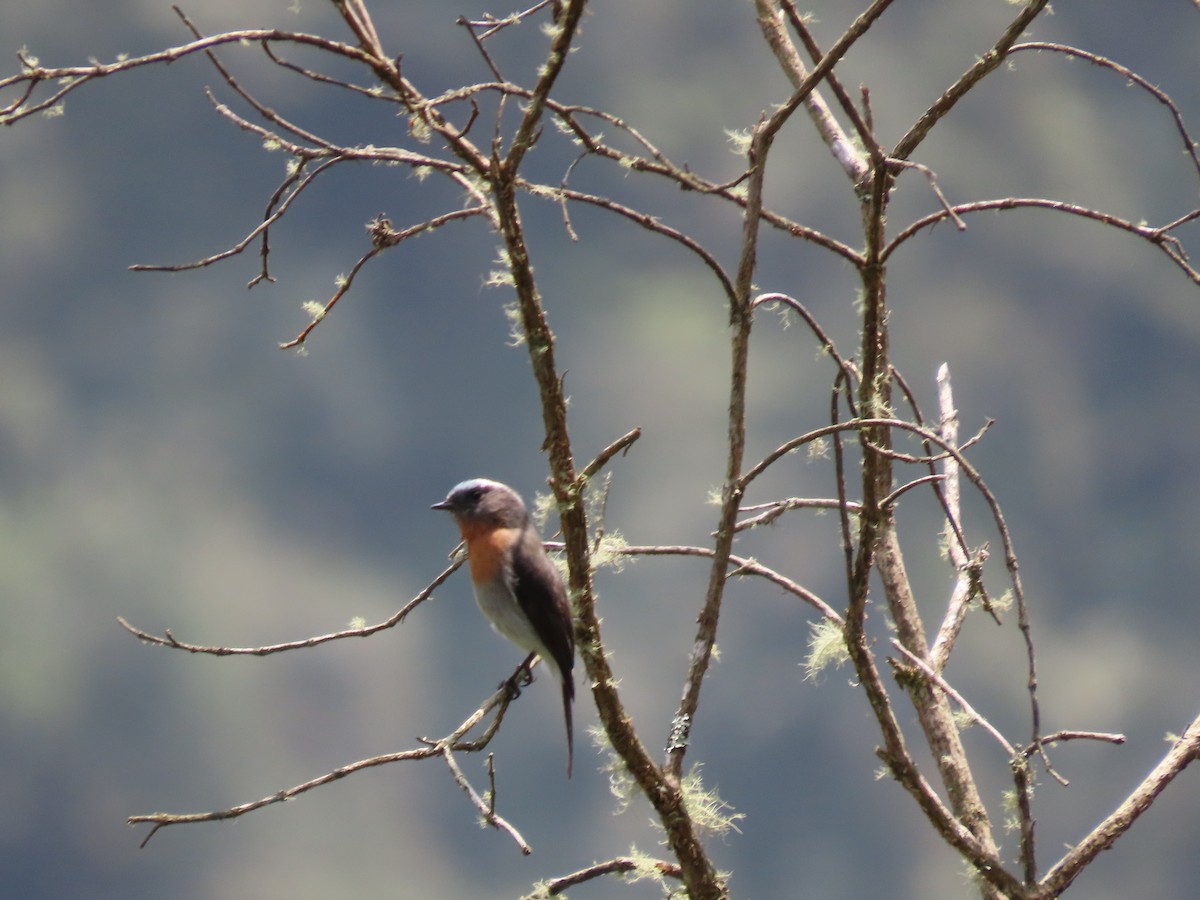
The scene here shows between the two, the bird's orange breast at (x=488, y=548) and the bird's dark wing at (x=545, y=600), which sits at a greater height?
the bird's orange breast at (x=488, y=548)

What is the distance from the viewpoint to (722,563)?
1.99 meters

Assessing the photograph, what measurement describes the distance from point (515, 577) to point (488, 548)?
136mm

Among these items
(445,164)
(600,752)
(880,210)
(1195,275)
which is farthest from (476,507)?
(1195,275)

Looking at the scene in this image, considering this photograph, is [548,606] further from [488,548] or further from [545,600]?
[488,548]

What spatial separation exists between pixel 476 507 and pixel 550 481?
4.53ft

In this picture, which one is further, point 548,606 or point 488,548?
point 488,548

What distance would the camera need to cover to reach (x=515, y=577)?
2.92 metres

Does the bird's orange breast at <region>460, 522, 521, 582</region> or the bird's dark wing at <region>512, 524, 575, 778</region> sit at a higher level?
the bird's orange breast at <region>460, 522, 521, 582</region>

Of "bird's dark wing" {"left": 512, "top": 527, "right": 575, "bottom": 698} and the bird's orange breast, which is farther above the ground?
the bird's orange breast

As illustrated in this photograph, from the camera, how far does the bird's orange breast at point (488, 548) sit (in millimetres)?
2980

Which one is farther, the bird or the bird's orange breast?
the bird's orange breast

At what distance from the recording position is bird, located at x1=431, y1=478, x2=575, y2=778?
279cm

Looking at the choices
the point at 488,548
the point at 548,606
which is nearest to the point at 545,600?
the point at 548,606

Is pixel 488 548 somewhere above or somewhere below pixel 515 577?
above
